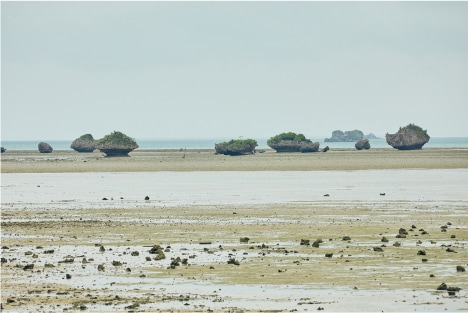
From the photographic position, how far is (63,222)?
4003 centimetres

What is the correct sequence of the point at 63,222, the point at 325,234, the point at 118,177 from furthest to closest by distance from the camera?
the point at 118,177 < the point at 63,222 < the point at 325,234

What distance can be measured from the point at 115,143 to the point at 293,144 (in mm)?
30919

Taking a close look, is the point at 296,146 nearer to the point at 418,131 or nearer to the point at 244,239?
the point at 418,131

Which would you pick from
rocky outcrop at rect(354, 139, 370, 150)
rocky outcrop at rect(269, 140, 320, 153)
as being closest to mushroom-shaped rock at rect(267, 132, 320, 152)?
rocky outcrop at rect(269, 140, 320, 153)

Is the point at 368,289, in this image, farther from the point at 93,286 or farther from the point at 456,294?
the point at 93,286

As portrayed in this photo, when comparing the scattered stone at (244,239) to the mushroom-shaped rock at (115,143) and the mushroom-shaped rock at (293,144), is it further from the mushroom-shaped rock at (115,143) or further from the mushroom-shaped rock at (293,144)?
the mushroom-shaped rock at (293,144)

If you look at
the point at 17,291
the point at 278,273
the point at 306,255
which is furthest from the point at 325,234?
the point at 17,291

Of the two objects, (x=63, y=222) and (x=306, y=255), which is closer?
(x=306, y=255)

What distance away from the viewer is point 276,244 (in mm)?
30547

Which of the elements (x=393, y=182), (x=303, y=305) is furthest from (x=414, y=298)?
(x=393, y=182)

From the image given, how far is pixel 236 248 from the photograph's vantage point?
2967 centimetres

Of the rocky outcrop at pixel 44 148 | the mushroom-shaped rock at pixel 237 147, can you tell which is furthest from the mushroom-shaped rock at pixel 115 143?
the rocky outcrop at pixel 44 148

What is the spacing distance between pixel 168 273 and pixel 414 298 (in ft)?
23.7

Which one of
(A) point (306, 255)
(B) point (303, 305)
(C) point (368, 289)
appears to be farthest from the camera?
(A) point (306, 255)
